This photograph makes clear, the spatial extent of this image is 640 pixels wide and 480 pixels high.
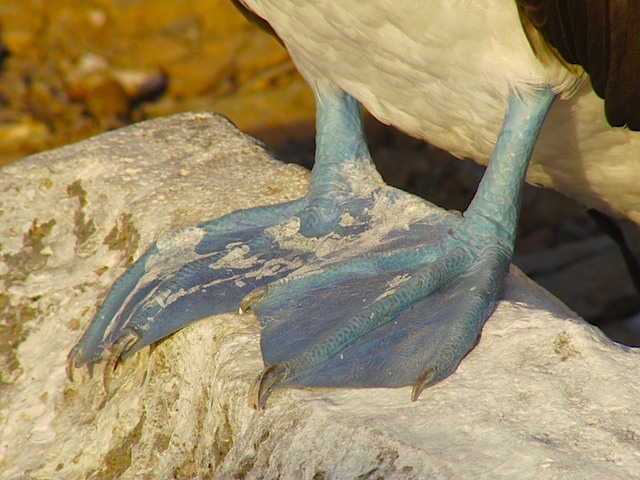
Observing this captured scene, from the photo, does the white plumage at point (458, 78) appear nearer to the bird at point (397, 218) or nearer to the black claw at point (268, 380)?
the bird at point (397, 218)

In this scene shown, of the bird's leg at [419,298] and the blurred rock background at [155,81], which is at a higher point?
the bird's leg at [419,298]

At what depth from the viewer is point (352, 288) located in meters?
1.96

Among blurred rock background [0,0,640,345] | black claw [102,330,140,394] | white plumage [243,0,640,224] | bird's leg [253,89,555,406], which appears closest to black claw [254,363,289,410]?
bird's leg [253,89,555,406]

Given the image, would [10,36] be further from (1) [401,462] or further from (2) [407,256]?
(1) [401,462]

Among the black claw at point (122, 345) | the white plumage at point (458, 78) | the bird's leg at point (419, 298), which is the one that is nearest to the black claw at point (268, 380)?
the bird's leg at point (419, 298)

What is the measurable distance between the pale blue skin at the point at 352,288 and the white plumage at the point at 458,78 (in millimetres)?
108

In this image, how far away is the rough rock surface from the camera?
1.49 metres

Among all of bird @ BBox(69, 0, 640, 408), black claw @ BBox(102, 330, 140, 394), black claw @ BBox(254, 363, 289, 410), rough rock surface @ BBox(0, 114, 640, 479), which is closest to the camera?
rough rock surface @ BBox(0, 114, 640, 479)

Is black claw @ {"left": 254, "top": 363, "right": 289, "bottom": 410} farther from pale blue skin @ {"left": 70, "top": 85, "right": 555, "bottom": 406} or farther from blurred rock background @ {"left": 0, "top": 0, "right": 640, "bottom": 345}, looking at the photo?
blurred rock background @ {"left": 0, "top": 0, "right": 640, "bottom": 345}

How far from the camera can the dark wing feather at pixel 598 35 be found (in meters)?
1.88

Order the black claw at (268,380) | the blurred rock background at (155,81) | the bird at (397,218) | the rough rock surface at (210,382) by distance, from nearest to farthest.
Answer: the rough rock surface at (210,382)
the black claw at (268,380)
the bird at (397,218)
the blurred rock background at (155,81)

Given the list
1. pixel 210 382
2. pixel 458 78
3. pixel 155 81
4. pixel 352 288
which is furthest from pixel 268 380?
pixel 155 81

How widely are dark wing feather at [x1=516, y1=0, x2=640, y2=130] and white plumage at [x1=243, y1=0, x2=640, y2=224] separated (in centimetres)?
6

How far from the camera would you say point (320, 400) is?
1636 millimetres
